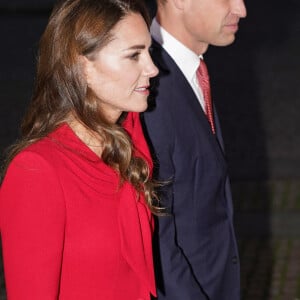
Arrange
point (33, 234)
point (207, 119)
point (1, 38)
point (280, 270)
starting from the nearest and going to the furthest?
point (33, 234) → point (207, 119) → point (280, 270) → point (1, 38)

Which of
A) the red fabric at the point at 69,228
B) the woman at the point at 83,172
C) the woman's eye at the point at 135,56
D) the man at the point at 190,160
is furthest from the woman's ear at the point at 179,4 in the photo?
the red fabric at the point at 69,228

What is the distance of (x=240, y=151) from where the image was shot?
10219mm

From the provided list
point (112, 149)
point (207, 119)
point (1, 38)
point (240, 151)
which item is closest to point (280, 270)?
point (240, 151)

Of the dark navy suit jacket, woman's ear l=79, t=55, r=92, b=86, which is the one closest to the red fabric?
woman's ear l=79, t=55, r=92, b=86

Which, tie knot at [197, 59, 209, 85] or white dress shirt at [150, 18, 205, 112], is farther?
tie knot at [197, 59, 209, 85]

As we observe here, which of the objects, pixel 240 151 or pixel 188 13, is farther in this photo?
pixel 240 151

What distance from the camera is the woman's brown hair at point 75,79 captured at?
10.6 feet

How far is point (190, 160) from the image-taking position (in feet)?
12.7

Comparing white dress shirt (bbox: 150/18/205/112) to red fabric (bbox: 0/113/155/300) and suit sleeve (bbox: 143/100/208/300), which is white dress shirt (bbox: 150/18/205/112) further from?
red fabric (bbox: 0/113/155/300)

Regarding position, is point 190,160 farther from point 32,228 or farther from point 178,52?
point 32,228

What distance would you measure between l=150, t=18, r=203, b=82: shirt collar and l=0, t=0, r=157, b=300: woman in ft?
2.18

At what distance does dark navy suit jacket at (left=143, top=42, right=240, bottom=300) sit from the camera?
3758 millimetres

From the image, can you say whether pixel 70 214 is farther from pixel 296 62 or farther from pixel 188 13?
pixel 296 62

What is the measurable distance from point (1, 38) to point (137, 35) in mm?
13206
